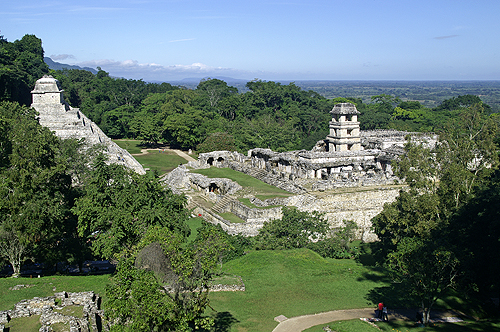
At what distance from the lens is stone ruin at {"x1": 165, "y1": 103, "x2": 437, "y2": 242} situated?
31.7m

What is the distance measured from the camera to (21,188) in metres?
20.0

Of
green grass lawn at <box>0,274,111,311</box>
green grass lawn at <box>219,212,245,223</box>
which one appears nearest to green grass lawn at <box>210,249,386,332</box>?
green grass lawn at <box>0,274,111,311</box>

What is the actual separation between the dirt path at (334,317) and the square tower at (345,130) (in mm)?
25173

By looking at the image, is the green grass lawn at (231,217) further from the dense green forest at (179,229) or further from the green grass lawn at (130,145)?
the green grass lawn at (130,145)

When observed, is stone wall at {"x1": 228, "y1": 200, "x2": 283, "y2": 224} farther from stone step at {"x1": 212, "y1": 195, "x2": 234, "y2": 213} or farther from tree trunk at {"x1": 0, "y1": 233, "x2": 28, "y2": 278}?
tree trunk at {"x1": 0, "y1": 233, "x2": 28, "y2": 278}

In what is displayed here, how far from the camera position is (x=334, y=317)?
18.2m

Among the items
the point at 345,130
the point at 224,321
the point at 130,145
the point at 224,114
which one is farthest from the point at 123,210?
the point at 224,114

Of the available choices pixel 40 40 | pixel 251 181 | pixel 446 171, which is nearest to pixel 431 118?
pixel 251 181

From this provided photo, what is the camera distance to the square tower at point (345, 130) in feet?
140

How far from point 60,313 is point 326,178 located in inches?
1021

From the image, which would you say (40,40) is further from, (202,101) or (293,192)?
(293,192)

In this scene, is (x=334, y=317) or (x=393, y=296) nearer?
(x=334, y=317)

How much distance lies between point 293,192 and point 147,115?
52.2m

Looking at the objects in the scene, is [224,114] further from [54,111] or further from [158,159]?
[54,111]
